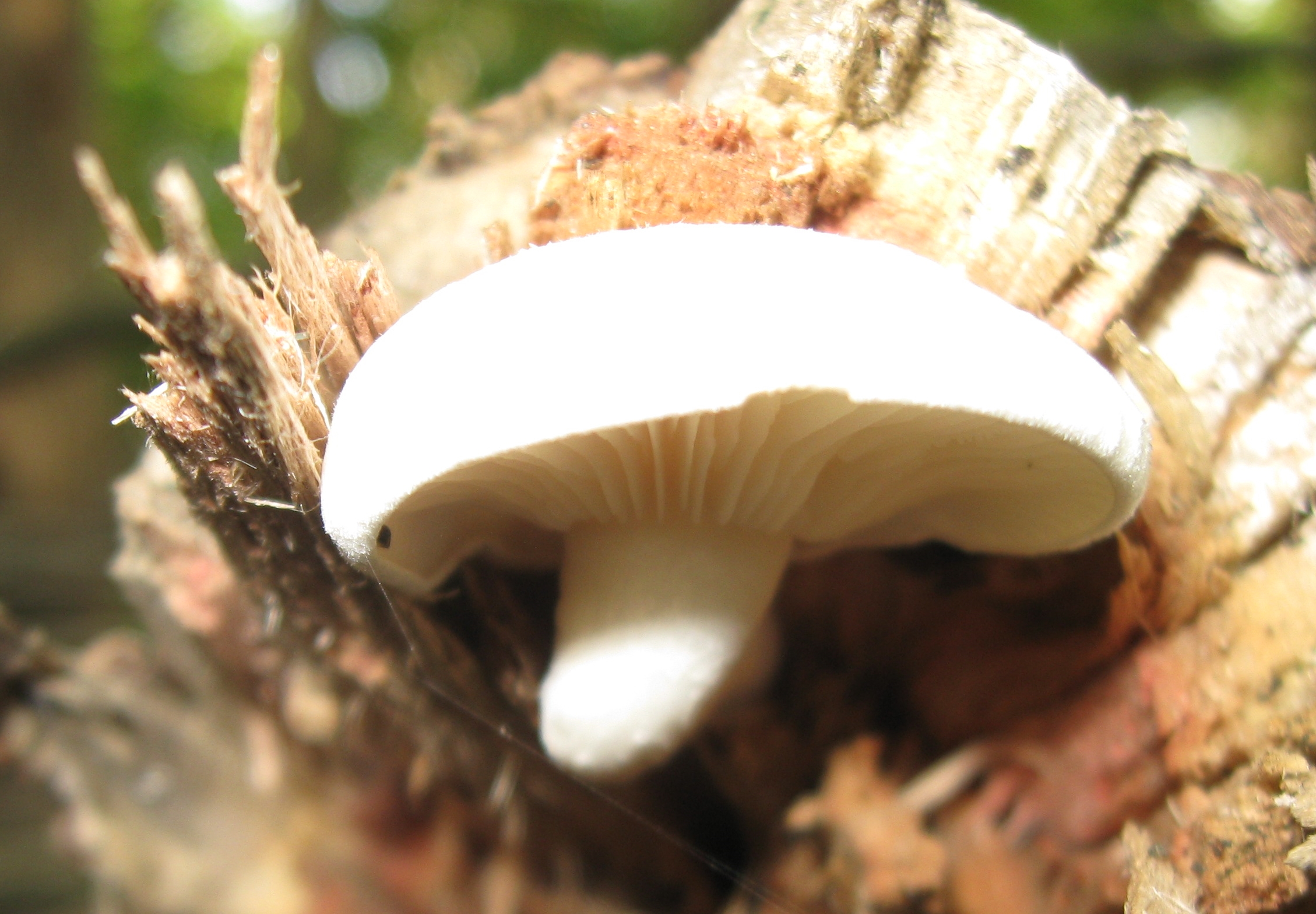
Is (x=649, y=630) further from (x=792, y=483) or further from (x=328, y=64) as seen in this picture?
(x=328, y=64)

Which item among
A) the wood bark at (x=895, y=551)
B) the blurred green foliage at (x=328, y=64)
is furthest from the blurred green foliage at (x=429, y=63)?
the wood bark at (x=895, y=551)

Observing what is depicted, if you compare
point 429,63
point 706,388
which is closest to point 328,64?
point 429,63

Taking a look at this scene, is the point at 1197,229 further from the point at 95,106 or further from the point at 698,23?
the point at 95,106

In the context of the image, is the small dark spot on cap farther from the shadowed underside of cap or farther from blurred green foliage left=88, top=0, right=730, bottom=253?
blurred green foliage left=88, top=0, right=730, bottom=253

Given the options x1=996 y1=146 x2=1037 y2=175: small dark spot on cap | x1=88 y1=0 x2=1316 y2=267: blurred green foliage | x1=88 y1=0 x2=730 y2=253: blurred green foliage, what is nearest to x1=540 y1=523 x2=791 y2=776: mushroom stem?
x1=996 y1=146 x2=1037 y2=175: small dark spot on cap

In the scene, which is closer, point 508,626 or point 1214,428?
point 1214,428

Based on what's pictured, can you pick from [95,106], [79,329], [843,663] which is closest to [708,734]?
[843,663]

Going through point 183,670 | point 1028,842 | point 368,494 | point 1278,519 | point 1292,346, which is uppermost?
point 368,494
